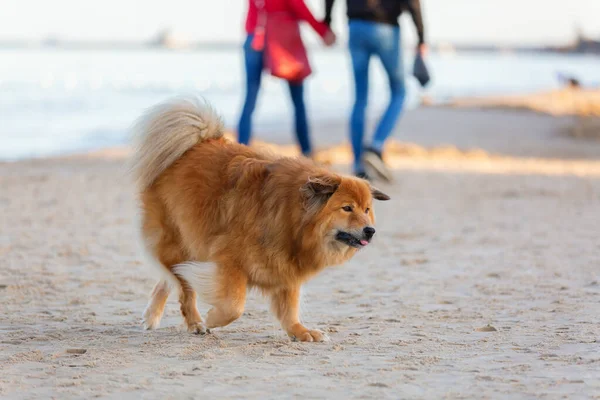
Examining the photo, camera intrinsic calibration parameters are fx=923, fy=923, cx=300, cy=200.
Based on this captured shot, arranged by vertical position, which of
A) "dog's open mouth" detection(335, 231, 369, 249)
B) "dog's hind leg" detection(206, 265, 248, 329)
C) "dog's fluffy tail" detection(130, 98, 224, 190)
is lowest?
"dog's hind leg" detection(206, 265, 248, 329)

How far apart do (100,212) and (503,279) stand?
3.87 m

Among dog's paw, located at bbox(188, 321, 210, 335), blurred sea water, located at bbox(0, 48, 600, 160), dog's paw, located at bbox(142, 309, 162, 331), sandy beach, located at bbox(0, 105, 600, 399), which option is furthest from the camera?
blurred sea water, located at bbox(0, 48, 600, 160)

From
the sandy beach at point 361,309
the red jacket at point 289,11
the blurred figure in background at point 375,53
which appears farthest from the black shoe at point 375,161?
the red jacket at point 289,11

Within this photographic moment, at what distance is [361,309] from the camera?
505cm

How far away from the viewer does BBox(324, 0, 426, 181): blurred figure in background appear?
28.7 ft

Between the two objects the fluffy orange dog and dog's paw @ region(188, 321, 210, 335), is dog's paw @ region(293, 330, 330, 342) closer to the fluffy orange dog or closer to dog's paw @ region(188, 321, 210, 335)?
the fluffy orange dog

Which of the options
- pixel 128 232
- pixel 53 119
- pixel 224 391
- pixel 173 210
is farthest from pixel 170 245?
pixel 53 119

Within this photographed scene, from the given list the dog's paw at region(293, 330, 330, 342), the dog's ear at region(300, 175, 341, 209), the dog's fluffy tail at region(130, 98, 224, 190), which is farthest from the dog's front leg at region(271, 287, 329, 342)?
the dog's fluffy tail at region(130, 98, 224, 190)

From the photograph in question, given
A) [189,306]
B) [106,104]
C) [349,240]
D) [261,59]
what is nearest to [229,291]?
[189,306]

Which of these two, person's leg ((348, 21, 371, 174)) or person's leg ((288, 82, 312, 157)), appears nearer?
person's leg ((348, 21, 371, 174))

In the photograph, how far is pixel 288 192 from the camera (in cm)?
427

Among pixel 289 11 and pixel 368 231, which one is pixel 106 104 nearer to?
pixel 289 11

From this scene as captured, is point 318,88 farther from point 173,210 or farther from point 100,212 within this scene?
point 173,210

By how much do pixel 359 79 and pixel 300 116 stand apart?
2.30 feet
